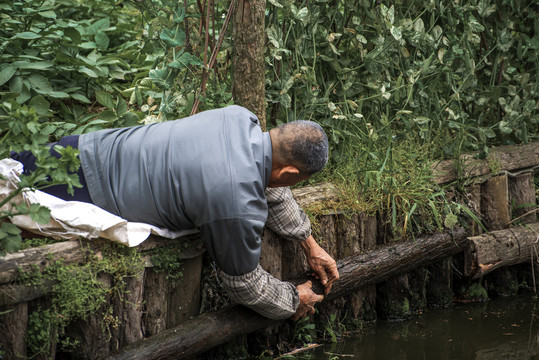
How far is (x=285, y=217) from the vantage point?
3830mm

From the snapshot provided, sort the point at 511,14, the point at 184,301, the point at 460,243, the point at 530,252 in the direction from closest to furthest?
1. the point at 184,301
2. the point at 460,243
3. the point at 530,252
4. the point at 511,14

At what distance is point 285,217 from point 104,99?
1716 mm

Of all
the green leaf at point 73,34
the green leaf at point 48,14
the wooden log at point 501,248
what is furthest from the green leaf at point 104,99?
the wooden log at point 501,248

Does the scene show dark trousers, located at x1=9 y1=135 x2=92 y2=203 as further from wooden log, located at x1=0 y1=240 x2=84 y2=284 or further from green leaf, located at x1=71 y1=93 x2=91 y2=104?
green leaf, located at x1=71 y1=93 x2=91 y2=104

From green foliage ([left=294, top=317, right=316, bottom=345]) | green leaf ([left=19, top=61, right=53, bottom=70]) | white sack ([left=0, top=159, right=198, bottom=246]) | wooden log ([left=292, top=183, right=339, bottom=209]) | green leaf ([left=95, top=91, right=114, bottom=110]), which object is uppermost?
green leaf ([left=19, top=61, right=53, bottom=70])

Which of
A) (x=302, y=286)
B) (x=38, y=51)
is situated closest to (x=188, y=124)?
(x=302, y=286)

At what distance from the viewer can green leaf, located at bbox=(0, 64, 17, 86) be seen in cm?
446

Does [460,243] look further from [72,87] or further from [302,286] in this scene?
[72,87]

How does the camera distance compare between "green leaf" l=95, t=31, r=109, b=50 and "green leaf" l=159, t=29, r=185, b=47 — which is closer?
"green leaf" l=159, t=29, r=185, b=47

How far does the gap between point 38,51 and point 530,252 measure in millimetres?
3984

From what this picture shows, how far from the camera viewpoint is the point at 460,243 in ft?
15.6

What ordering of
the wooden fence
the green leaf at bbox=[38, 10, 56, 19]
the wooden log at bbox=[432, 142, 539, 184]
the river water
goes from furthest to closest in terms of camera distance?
the wooden log at bbox=[432, 142, 539, 184] → the green leaf at bbox=[38, 10, 56, 19] → the river water → the wooden fence

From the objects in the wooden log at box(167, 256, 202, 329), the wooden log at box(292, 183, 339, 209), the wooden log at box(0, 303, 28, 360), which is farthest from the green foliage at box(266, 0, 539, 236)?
the wooden log at box(0, 303, 28, 360)

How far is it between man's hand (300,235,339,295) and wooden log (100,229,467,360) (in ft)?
0.21
